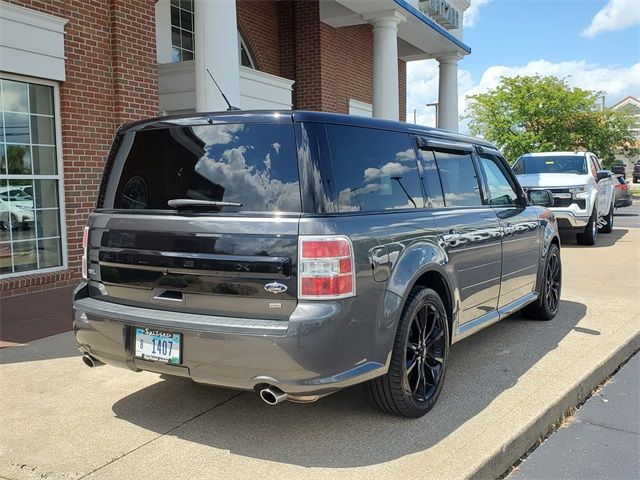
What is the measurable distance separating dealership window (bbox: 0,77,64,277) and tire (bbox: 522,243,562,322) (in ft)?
19.1

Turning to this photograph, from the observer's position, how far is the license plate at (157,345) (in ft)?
10.8

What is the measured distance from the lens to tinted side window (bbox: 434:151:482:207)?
4.45 m

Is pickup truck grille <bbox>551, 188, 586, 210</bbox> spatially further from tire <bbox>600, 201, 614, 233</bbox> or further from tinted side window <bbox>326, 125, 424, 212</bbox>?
tinted side window <bbox>326, 125, 424, 212</bbox>

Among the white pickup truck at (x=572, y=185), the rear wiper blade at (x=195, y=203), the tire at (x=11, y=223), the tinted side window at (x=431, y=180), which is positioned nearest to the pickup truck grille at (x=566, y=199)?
the white pickup truck at (x=572, y=185)

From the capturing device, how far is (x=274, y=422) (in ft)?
12.2

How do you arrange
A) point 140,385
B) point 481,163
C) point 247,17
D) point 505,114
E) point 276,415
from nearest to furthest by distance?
point 276,415, point 140,385, point 481,163, point 247,17, point 505,114

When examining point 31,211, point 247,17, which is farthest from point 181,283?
point 247,17

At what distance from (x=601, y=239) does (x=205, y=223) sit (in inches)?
501

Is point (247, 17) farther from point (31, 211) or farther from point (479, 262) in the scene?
point (479, 262)

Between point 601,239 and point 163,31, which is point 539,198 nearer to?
point 163,31

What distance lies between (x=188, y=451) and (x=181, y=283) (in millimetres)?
928

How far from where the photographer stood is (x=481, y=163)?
17.0 ft

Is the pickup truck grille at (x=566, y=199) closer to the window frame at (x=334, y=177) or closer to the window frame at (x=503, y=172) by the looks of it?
the window frame at (x=503, y=172)

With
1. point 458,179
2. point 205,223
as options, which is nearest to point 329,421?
point 205,223
